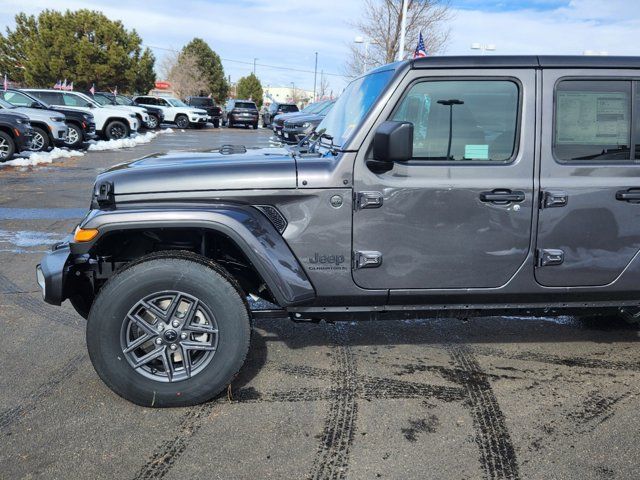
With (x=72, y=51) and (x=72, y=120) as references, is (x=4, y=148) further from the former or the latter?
(x=72, y=51)

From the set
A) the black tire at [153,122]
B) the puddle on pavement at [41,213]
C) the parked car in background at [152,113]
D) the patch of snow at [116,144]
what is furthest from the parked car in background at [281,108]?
the puddle on pavement at [41,213]

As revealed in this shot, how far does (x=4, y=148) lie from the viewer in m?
13.2

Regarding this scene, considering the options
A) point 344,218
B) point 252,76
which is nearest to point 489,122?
point 344,218

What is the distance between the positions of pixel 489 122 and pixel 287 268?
148 centimetres

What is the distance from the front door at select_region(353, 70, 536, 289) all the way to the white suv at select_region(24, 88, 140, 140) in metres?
18.4

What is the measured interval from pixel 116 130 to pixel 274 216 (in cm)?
1943

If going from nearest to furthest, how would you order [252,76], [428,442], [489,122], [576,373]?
[428,442] → [489,122] → [576,373] → [252,76]

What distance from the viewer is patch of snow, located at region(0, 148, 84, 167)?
13.2 metres

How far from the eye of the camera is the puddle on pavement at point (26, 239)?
6.67 m

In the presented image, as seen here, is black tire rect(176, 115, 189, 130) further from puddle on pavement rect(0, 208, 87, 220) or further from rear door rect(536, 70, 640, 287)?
rear door rect(536, 70, 640, 287)

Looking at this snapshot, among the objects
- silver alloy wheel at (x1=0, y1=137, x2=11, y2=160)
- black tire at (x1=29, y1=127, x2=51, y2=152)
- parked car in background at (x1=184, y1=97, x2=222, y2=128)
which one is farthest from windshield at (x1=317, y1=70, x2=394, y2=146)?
parked car in background at (x1=184, y1=97, x2=222, y2=128)

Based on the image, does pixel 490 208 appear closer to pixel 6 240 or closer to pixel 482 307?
pixel 482 307

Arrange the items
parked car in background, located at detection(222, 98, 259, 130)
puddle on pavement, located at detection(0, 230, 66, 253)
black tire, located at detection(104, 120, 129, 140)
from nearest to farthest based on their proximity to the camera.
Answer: puddle on pavement, located at detection(0, 230, 66, 253), black tire, located at detection(104, 120, 129, 140), parked car in background, located at detection(222, 98, 259, 130)

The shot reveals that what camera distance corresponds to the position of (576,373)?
3.79 meters
